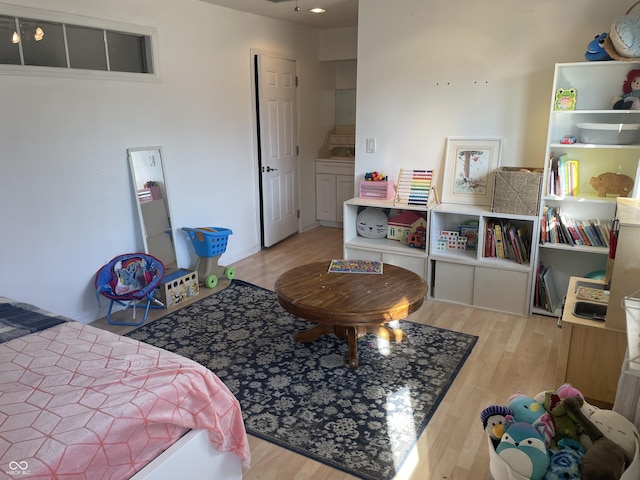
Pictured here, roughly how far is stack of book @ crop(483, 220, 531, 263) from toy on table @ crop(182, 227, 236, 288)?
2.16 m

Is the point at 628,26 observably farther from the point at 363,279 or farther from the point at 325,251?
the point at 325,251

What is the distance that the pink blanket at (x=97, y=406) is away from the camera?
4.51 ft

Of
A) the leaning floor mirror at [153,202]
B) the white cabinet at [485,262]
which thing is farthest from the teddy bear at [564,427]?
the leaning floor mirror at [153,202]

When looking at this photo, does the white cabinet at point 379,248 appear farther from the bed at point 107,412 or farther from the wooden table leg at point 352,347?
the bed at point 107,412

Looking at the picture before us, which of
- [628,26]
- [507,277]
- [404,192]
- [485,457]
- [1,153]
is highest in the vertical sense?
[628,26]

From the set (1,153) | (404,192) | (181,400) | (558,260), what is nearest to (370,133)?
(404,192)

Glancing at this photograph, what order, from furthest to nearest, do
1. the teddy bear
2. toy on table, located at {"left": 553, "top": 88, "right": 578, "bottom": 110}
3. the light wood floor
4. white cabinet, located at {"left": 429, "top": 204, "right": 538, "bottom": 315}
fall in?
white cabinet, located at {"left": 429, "top": 204, "right": 538, "bottom": 315}, toy on table, located at {"left": 553, "top": 88, "right": 578, "bottom": 110}, the light wood floor, the teddy bear

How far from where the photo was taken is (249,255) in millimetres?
5109

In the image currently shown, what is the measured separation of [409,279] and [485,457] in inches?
47.0

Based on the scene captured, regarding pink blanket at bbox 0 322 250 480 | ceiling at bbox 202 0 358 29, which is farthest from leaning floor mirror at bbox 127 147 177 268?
pink blanket at bbox 0 322 250 480

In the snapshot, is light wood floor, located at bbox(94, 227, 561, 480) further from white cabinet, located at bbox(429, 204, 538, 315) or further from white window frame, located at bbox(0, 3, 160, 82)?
white window frame, located at bbox(0, 3, 160, 82)

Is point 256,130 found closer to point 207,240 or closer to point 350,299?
point 207,240

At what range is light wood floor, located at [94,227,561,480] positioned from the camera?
2049 mm

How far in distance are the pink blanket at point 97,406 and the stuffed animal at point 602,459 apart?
1194 millimetres
